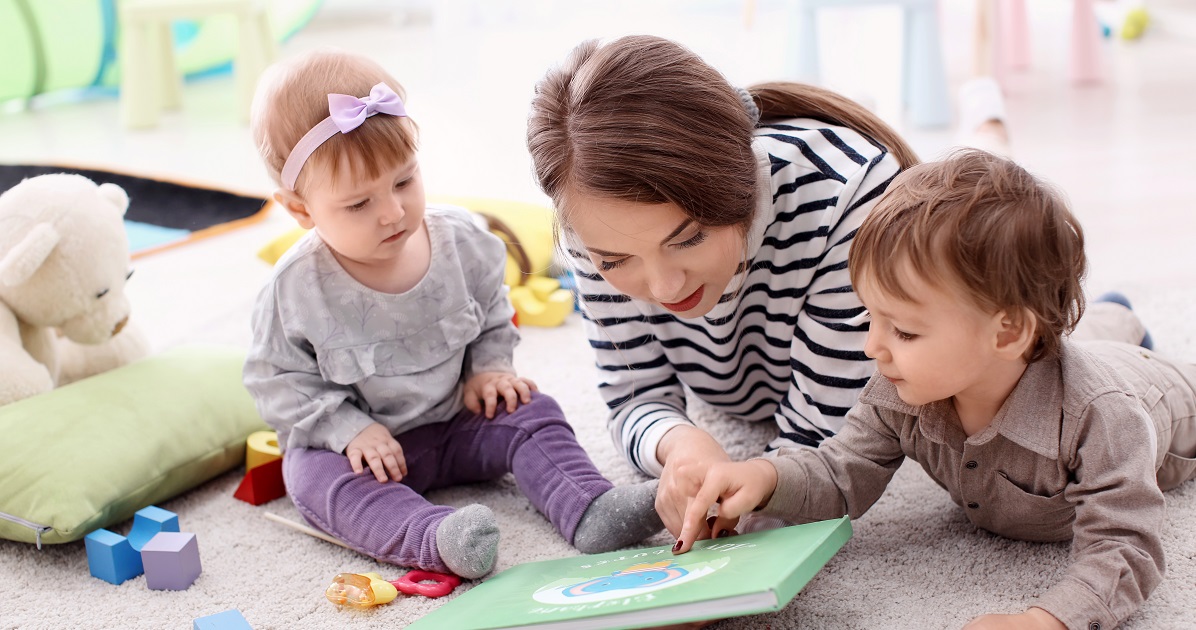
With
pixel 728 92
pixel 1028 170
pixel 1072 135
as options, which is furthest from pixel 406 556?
pixel 1072 135

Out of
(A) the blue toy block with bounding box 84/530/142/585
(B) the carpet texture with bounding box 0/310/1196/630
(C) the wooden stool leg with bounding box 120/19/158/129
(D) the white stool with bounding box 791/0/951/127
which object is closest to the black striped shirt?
(B) the carpet texture with bounding box 0/310/1196/630

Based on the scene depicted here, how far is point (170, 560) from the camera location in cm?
101

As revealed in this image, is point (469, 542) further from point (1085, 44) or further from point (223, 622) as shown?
point (1085, 44)

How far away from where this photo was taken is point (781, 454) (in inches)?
38.0

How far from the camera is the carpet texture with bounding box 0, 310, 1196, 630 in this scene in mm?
908

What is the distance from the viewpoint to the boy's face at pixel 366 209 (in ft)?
3.59

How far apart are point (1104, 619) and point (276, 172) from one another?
2.78ft

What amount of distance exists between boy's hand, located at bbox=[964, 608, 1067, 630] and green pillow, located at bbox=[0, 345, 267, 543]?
81cm

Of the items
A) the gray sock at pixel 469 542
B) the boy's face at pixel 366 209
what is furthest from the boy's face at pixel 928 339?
the boy's face at pixel 366 209

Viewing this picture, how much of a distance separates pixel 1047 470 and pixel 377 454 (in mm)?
618

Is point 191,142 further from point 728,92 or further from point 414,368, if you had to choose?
point 728,92

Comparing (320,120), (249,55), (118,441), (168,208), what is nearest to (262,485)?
(118,441)

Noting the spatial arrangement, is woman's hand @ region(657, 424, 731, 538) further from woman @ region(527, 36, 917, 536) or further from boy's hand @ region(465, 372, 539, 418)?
boy's hand @ region(465, 372, 539, 418)

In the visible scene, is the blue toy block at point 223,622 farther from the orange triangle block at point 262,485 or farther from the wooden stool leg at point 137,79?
the wooden stool leg at point 137,79
